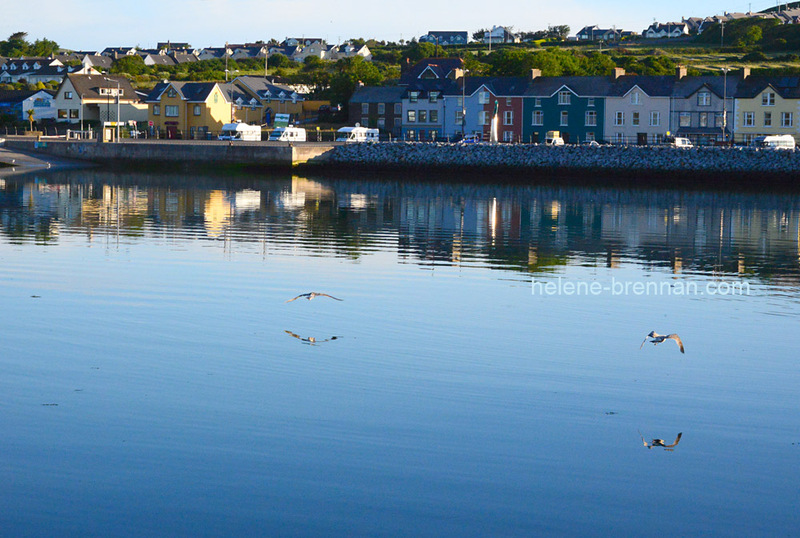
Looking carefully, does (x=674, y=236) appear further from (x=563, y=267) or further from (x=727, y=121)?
(x=727, y=121)

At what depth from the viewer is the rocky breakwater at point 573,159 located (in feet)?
216

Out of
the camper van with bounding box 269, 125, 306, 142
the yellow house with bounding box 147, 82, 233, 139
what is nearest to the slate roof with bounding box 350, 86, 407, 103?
the yellow house with bounding box 147, 82, 233, 139

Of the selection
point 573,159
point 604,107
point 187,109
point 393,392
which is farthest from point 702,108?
point 393,392

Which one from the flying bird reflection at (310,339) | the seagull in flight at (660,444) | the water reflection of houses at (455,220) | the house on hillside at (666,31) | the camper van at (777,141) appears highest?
the house on hillside at (666,31)

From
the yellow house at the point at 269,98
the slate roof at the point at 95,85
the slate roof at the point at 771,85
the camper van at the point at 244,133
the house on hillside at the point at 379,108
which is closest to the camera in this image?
the slate roof at the point at 771,85

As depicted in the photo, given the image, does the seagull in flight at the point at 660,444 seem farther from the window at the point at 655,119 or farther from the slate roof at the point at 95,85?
the slate roof at the point at 95,85

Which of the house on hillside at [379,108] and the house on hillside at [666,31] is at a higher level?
the house on hillside at [666,31]

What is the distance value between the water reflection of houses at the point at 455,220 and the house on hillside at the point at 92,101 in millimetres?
46195

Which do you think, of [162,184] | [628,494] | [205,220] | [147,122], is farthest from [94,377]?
[147,122]

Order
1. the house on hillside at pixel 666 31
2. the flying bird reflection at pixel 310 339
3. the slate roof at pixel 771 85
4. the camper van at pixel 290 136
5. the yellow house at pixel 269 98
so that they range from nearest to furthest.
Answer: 1. the flying bird reflection at pixel 310 339
2. the camper van at pixel 290 136
3. the slate roof at pixel 771 85
4. the yellow house at pixel 269 98
5. the house on hillside at pixel 666 31

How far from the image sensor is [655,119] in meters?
87.3

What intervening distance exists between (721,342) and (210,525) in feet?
36.6

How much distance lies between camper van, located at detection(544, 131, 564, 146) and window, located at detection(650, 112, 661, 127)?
803 centimetres

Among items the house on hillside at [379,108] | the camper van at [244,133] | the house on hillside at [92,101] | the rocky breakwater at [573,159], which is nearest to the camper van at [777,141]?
the rocky breakwater at [573,159]
